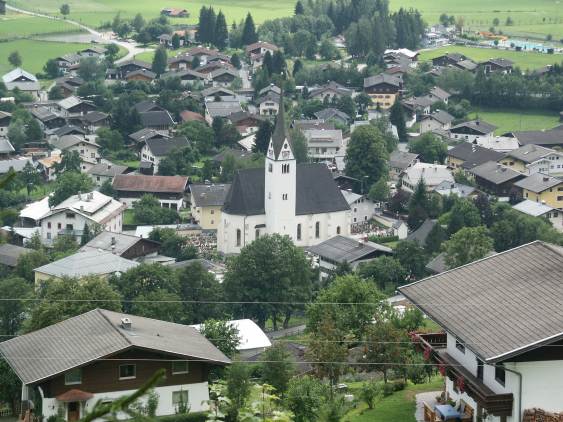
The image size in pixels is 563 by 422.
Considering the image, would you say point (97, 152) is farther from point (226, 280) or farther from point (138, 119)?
point (226, 280)

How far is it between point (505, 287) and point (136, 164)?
30.4 metres

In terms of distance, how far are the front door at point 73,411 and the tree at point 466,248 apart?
49.3 ft

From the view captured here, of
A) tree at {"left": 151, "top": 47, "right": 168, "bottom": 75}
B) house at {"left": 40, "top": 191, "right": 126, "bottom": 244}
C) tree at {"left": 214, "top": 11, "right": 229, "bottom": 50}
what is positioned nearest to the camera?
house at {"left": 40, "top": 191, "right": 126, "bottom": 244}

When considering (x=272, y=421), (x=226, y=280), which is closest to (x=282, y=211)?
(x=226, y=280)

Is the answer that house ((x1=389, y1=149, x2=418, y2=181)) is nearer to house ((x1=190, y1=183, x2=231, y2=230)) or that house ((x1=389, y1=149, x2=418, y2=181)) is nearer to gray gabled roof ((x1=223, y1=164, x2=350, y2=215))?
gray gabled roof ((x1=223, y1=164, x2=350, y2=215))

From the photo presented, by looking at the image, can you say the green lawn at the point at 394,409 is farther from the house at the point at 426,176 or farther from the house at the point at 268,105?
the house at the point at 268,105

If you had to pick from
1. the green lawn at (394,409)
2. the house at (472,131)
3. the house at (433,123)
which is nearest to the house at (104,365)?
the green lawn at (394,409)

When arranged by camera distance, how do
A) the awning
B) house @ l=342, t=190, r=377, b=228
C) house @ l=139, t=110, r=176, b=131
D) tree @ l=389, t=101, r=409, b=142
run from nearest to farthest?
the awning
house @ l=342, t=190, r=377, b=228
tree @ l=389, t=101, r=409, b=142
house @ l=139, t=110, r=176, b=131

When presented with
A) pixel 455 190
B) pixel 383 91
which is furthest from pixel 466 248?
pixel 383 91

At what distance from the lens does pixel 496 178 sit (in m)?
37.0

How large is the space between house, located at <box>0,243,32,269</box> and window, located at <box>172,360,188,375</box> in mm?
15990

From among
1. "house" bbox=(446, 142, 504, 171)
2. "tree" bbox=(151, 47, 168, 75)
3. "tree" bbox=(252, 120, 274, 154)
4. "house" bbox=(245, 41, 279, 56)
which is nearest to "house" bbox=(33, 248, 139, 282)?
"tree" bbox=(252, 120, 274, 154)

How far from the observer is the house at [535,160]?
38.8m

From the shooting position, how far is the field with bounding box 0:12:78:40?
66.7 meters
